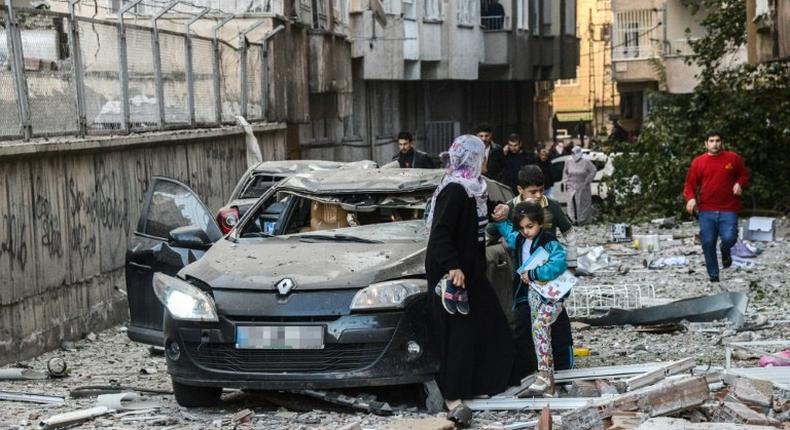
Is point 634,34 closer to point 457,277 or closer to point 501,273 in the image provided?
point 501,273

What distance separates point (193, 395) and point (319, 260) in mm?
1129

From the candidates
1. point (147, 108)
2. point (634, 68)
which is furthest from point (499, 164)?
point (634, 68)

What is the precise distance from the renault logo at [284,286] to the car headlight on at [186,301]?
414 millimetres

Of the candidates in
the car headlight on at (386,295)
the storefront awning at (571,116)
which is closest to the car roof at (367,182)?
the car headlight on at (386,295)

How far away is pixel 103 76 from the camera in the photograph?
1628 centimetres

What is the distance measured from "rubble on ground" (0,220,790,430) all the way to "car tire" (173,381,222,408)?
0.20 ft

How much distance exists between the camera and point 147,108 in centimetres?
1845

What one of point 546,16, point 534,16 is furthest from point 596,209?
point 546,16

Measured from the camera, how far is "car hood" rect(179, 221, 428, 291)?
29.1 feet

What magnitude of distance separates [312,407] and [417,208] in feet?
5.38

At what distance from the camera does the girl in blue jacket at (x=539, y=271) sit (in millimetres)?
9336

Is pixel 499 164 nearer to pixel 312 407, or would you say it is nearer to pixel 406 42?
pixel 312 407

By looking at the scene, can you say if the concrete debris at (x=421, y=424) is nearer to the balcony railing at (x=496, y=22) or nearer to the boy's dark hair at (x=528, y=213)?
the boy's dark hair at (x=528, y=213)

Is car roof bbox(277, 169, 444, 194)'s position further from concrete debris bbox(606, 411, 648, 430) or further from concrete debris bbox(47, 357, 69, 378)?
concrete debris bbox(606, 411, 648, 430)
